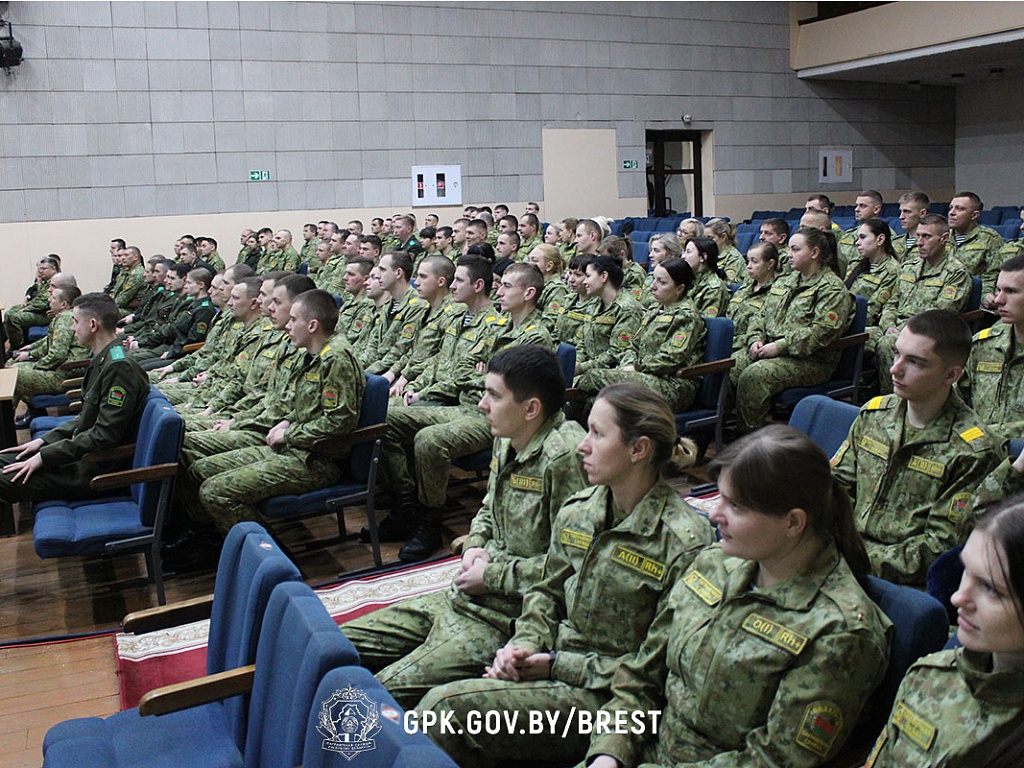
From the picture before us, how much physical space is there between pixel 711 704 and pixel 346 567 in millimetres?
2650

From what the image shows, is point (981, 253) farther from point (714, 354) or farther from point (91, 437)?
point (91, 437)

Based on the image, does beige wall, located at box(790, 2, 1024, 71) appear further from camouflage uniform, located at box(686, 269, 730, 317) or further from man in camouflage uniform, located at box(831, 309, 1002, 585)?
man in camouflage uniform, located at box(831, 309, 1002, 585)

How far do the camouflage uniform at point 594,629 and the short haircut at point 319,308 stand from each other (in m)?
2.32

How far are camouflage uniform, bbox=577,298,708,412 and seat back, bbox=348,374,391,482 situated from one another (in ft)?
4.11

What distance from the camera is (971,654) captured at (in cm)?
137

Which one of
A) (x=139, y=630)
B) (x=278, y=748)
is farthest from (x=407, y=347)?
(x=278, y=748)

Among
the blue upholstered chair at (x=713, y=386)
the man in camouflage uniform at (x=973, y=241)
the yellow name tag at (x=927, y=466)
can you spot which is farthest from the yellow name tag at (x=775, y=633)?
the man in camouflage uniform at (x=973, y=241)

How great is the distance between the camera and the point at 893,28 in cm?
1416

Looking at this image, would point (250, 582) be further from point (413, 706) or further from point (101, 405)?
point (101, 405)

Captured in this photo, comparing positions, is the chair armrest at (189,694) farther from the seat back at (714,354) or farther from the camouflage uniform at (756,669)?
the seat back at (714,354)

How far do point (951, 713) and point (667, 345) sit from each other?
353 cm

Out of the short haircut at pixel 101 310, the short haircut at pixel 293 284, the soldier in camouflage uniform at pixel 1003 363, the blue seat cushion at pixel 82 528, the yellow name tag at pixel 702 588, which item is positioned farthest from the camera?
the short haircut at pixel 293 284

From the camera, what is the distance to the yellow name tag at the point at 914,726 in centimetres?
139

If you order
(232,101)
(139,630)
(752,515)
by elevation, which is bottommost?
(139,630)
